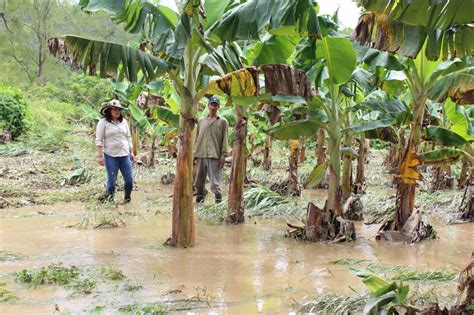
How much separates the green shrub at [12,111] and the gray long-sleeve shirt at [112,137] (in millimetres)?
11921

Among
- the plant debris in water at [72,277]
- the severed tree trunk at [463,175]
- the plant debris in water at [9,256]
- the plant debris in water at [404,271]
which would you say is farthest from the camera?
the severed tree trunk at [463,175]

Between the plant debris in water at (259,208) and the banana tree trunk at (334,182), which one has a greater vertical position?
the banana tree trunk at (334,182)

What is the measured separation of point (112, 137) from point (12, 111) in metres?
12.3

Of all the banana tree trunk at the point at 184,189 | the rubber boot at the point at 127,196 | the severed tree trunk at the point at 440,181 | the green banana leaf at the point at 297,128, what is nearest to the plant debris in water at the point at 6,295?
the banana tree trunk at the point at 184,189

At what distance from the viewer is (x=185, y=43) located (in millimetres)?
5473

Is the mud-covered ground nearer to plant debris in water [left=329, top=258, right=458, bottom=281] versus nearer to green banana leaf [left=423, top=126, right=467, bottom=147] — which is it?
plant debris in water [left=329, top=258, right=458, bottom=281]

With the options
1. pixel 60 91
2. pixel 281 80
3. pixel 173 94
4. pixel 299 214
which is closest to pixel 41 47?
pixel 60 91

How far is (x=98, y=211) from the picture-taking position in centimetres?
863

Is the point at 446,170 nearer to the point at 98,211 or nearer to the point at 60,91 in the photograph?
the point at 98,211

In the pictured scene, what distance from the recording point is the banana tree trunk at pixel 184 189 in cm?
622

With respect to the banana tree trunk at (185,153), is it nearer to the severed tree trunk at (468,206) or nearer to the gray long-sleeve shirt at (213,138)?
the gray long-sleeve shirt at (213,138)

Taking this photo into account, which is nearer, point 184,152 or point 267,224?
point 184,152

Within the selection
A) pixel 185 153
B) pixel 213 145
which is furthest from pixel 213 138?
pixel 185 153

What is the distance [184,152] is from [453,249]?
359 centimetres
